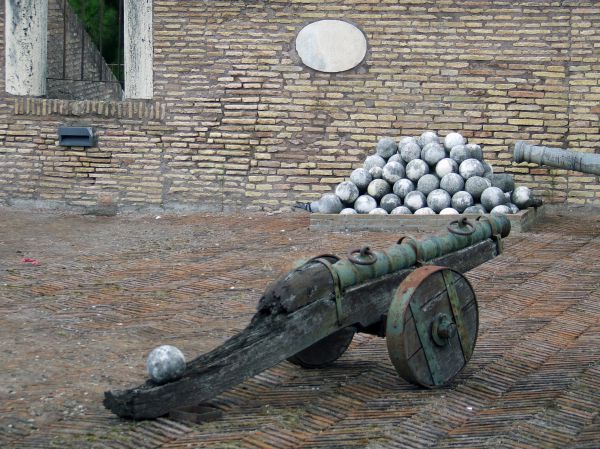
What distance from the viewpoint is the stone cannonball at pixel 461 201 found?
36.7 feet

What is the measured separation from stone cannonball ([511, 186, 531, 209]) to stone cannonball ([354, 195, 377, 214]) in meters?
1.40

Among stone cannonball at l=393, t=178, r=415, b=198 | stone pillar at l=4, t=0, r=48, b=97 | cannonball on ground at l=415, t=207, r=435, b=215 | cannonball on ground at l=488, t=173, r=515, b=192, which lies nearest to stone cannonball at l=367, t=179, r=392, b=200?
stone cannonball at l=393, t=178, r=415, b=198

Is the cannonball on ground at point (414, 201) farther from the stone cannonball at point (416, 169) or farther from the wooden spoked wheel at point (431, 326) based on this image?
the wooden spoked wheel at point (431, 326)

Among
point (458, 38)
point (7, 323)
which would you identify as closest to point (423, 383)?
point (7, 323)

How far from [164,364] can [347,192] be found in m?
6.44

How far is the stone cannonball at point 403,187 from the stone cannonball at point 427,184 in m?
0.09

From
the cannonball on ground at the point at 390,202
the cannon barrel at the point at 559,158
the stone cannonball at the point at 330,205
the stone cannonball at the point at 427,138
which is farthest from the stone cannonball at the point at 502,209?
the stone cannonball at the point at 330,205

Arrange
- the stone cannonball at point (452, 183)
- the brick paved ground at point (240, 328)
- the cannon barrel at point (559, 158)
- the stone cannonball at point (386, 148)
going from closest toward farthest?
the brick paved ground at point (240, 328), the cannon barrel at point (559, 158), the stone cannonball at point (452, 183), the stone cannonball at point (386, 148)

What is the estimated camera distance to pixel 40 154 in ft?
41.6

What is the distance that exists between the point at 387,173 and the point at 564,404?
19.4 ft

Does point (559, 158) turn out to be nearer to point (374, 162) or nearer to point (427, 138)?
point (427, 138)

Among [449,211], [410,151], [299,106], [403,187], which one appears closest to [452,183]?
[449,211]

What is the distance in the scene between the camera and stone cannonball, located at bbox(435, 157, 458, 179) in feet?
37.3

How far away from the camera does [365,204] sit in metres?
11.4
